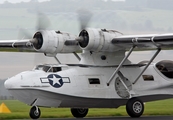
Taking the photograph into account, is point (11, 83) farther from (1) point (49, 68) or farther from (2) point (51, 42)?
(2) point (51, 42)

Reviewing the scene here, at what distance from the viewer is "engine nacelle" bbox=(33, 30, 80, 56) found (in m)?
28.8

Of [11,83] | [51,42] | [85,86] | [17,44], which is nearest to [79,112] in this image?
[85,86]

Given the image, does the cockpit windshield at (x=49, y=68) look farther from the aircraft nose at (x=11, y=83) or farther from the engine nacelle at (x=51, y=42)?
the aircraft nose at (x=11, y=83)

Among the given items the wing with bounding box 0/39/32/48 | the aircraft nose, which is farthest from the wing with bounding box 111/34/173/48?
the aircraft nose

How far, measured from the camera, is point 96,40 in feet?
93.7

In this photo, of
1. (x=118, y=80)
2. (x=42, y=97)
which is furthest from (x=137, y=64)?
(x=42, y=97)

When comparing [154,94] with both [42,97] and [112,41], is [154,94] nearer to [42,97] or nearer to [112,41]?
[112,41]

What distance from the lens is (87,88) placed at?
28812 millimetres

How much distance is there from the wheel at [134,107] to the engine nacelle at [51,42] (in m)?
4.26

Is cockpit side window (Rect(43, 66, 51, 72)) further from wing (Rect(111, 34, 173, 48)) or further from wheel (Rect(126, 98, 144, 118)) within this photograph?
wheel (Rect(126, 98, 144, 118))

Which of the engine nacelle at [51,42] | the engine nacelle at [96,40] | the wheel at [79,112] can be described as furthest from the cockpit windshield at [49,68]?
the wheel at [79,112]

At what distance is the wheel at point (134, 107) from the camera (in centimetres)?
2919

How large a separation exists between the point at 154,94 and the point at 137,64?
1870mm

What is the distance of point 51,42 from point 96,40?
7.54 ft
